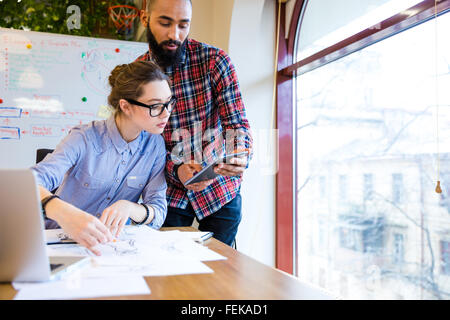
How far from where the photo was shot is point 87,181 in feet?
4.81

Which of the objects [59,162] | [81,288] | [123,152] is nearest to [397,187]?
[123,152]

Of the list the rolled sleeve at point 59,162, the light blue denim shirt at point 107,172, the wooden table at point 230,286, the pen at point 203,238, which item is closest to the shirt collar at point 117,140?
the light blue denim shirt at point 107,172

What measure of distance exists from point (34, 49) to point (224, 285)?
259cm

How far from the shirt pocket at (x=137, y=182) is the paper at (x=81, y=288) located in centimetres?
80

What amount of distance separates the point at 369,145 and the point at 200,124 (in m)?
1.01

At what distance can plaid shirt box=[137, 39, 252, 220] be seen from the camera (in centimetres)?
166

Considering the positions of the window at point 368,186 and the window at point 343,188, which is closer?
the window at point 368,186

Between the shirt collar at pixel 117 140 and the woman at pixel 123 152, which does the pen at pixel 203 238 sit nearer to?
the woman at pixel 123 152

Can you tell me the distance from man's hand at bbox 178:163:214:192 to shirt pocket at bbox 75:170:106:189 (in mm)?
291

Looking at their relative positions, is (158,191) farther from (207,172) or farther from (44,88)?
(44,88)

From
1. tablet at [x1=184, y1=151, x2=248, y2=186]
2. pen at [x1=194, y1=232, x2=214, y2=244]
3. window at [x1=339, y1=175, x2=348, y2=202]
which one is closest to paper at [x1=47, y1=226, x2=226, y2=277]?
pen at [x1=194, y1=232, x2=214, y2=244]

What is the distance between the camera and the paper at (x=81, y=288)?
616mm
